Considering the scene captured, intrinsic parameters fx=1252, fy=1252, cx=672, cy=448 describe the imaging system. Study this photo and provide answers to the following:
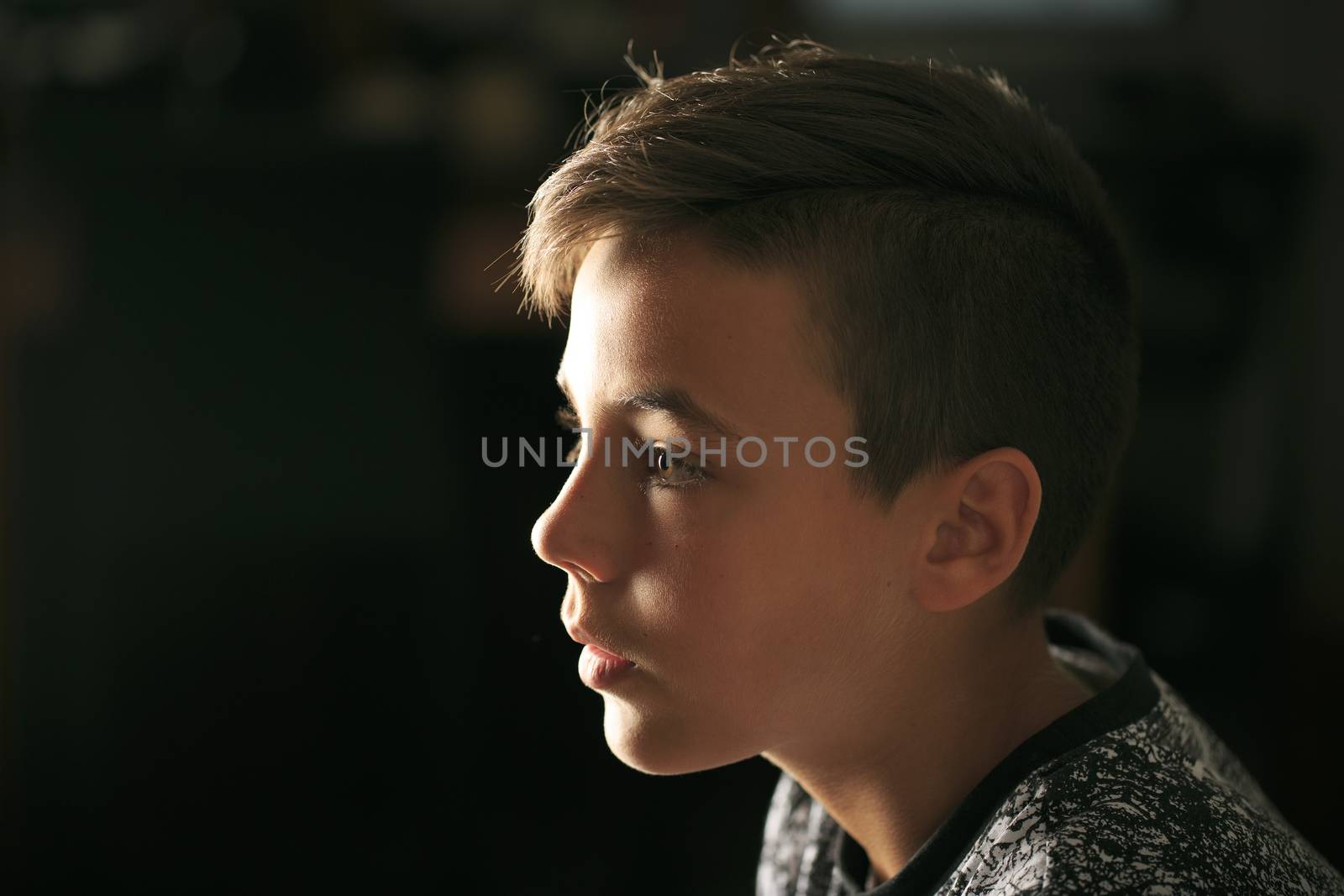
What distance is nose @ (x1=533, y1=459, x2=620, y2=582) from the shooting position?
2.25 feet

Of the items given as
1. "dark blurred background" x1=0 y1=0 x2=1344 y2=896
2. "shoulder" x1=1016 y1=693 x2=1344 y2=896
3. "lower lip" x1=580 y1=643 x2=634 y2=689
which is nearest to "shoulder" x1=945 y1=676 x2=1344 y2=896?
"shoulder" x1=1016 y1=693 x2=1344 y2=896

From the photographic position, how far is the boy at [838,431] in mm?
678

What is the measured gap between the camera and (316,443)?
6.40 feet

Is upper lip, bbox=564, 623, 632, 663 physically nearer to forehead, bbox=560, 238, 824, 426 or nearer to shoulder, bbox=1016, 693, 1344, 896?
forehead, bbox=560, 238, 824, 426

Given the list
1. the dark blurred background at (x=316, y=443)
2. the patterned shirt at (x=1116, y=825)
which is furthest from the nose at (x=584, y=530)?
the dark blurred background at (x=316, y=443)

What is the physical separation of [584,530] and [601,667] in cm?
9

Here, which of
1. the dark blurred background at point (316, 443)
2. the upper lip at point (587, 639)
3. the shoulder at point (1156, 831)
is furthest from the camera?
the dark blurred background at point (316, 443)

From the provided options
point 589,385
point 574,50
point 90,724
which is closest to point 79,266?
point 90,724

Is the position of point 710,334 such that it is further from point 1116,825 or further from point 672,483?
point 1116,825

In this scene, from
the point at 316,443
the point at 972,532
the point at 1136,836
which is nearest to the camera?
the point at 1136,836

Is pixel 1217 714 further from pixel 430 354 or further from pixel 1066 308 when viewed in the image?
pixel 1066 308

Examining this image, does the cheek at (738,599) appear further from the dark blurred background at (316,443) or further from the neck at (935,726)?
the dark blurred background at (316,443)

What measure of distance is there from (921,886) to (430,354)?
139cm

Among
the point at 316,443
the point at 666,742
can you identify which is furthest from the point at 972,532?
the point at 316,443
